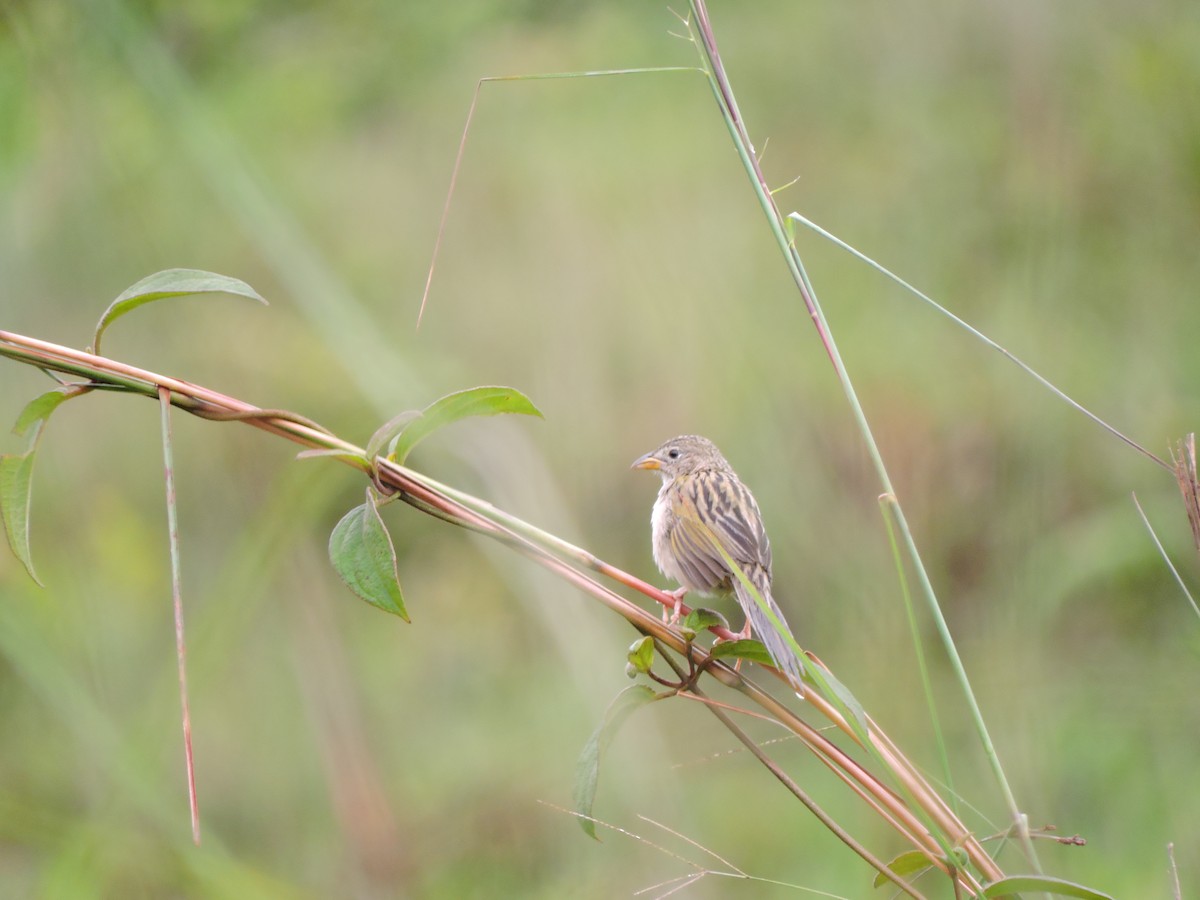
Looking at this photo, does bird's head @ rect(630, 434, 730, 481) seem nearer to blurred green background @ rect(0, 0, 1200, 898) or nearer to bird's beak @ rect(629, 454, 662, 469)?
bird's beak @ rect(629, 454, 662, 469)

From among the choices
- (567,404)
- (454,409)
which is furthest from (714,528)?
(567,404)

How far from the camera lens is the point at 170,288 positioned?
1684 mm

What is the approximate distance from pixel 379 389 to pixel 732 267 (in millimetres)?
4543

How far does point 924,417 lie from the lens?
6.43m

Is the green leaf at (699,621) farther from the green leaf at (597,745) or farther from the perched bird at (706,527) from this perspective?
the perched bird at (706,527)

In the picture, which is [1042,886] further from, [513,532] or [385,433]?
[385,433]

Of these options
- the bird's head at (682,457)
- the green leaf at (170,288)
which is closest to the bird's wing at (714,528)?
the bird's head at (682,457)

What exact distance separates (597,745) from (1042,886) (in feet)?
2.08

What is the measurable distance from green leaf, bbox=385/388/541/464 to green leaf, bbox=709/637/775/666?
18.0 inches

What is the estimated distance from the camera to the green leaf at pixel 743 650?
1.79 metres

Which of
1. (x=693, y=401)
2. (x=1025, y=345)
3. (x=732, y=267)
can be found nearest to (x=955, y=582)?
(x=1025, y=345)

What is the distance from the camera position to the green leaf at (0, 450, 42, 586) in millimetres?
1662

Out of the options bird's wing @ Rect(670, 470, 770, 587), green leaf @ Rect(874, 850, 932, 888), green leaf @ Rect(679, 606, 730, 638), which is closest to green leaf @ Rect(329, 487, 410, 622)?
green leaf @ Rect(679, 606, 730, 638)

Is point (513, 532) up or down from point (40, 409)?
down
